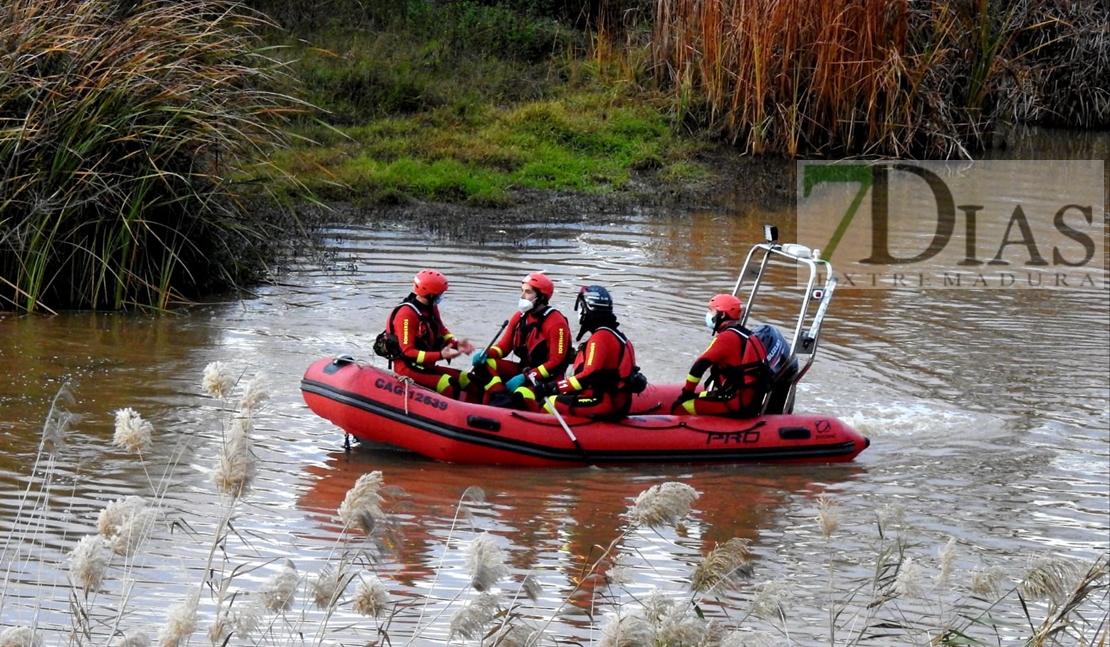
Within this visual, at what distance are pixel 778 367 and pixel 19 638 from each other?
6381 millimetres

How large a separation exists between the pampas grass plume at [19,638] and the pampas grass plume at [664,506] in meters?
1.67

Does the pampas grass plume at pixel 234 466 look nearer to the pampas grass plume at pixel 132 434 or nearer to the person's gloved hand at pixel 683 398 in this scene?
the pampas grass plume at pixel 132 434

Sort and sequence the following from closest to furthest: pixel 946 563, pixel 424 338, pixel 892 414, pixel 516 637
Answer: pixel 516 637 < pixel 946 563 < pixel 424 338 < pixel 892 414

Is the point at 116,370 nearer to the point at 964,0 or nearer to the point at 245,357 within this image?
the point at 245,357

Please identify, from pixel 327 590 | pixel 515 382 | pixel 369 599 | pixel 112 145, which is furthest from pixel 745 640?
pixel 112 145

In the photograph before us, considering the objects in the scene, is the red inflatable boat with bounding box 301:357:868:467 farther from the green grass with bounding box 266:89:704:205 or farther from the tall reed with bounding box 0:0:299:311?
the green grass with bounding box 266:89:704:205

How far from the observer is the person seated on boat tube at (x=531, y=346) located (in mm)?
9344

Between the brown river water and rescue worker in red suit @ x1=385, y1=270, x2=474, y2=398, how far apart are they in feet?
1.91

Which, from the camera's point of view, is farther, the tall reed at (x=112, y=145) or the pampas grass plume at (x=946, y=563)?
the tall reed at (x=112, y=145)

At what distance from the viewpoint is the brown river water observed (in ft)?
21.2

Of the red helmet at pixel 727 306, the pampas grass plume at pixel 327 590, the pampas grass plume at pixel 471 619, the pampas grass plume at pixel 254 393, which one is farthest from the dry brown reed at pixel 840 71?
the pampas grass plume at pixel 471 619

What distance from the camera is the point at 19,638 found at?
12.6ft

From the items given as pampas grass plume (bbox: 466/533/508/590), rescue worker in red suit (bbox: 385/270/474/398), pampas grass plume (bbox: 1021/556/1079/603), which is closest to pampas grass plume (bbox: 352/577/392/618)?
pampas grass plume (bbox: 466/533/508/590)

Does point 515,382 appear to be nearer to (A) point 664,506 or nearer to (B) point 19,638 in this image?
(A) point 664,506
